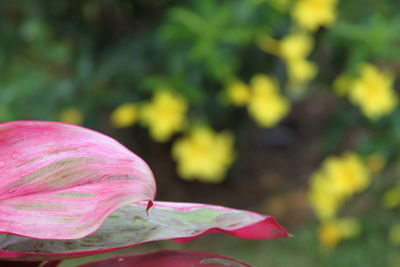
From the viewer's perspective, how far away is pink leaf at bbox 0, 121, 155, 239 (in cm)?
36

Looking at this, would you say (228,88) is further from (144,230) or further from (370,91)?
(144,230)

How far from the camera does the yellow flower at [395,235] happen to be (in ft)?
6.55

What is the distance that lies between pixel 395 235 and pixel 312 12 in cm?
77

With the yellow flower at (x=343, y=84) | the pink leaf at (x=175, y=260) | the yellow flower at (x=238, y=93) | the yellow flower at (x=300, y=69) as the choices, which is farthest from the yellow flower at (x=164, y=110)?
the pink leaf at (x=175, y=260)

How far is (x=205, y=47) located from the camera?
60.9 inches

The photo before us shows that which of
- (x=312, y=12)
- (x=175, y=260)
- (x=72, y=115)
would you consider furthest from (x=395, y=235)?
(x=175, y=260)

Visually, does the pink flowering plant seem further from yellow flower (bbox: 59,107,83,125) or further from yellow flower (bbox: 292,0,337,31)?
yellow flower (bbox: 59,107,83,125)

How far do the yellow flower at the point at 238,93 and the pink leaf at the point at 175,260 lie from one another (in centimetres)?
136

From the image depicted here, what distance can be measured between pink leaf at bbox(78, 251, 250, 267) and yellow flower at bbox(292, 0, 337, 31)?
130 centimetres

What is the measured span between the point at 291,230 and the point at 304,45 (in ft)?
2.13

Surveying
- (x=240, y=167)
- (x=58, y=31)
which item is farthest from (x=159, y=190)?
(x=58, y=31)

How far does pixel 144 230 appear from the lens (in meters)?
0.39

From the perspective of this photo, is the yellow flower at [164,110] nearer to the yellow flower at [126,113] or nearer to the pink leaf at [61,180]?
the yellow flower at [126,113]

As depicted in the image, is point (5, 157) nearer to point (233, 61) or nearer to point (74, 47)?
point (233, 61)
